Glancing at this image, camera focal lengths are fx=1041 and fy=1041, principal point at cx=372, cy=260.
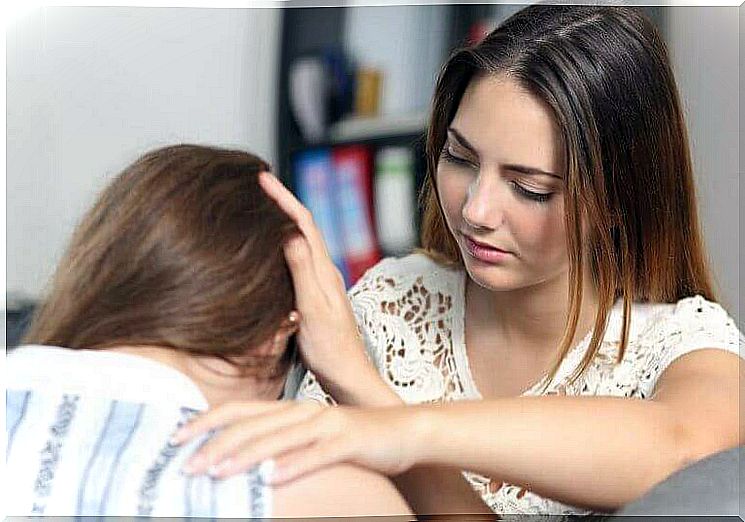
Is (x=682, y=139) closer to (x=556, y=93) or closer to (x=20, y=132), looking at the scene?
(x=556, y=93)

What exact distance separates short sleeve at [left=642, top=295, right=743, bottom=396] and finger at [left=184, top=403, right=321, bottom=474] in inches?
11.7

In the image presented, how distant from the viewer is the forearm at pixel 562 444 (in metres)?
0.57

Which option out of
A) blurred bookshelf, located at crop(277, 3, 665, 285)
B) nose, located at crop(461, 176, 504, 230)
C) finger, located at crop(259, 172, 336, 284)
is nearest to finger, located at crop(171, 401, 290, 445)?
finger, located at crop(259, 172, 336, 284)

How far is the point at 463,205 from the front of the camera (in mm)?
708

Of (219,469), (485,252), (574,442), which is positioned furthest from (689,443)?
(219,469)

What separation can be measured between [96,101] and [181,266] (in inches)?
13.1

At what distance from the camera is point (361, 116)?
103 centimetres

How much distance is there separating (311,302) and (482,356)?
24 centimetres

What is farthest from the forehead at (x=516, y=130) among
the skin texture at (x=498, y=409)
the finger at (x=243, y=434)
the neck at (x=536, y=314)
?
the finger at (x=243, y=434)

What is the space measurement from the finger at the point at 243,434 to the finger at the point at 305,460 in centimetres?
2

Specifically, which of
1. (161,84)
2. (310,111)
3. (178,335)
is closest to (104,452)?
(178,335)

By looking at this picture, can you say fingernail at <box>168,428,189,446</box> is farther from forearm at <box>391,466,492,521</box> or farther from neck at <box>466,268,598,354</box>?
neck at <box>466,268,598,354</box>

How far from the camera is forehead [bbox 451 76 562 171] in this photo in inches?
26.4

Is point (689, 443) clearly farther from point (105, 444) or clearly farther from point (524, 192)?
point (105, 444)
